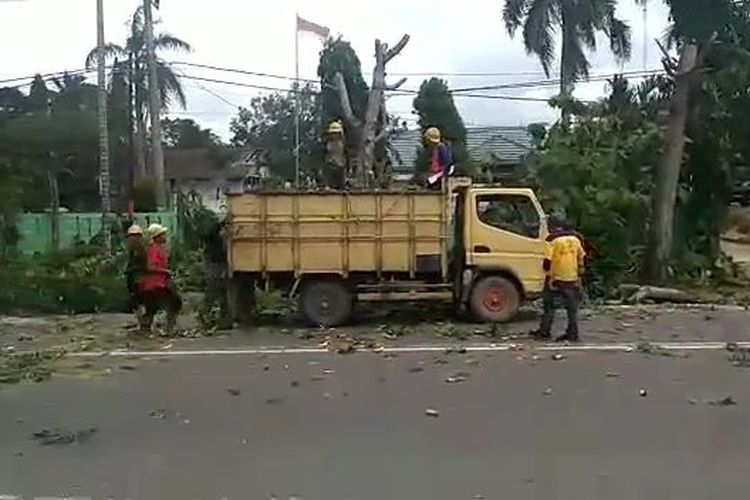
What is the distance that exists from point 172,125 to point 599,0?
142 ft

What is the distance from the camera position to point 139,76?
5062 centimetres

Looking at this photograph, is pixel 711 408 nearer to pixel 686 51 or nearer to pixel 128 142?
pixel 686 51

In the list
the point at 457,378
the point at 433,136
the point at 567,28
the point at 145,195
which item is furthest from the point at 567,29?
the point at 457,378

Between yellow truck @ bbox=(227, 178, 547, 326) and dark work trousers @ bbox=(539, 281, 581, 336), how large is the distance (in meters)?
1.51

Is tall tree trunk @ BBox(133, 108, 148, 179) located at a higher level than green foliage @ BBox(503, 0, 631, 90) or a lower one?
lower

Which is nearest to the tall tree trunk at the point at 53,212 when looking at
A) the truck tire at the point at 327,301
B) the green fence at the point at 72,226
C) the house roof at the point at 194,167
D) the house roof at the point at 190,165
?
the green fence at the point at 72,226

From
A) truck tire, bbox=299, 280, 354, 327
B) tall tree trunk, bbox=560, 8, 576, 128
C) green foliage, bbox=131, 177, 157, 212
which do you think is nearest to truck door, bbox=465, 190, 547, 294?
truck tire, bbox=299, 280, 354, 327

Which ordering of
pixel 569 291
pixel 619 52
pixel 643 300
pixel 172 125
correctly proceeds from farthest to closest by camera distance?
pixel 172 125, pixel 619 52, pixel 643 300, pixel 569 291

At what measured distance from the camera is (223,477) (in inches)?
315

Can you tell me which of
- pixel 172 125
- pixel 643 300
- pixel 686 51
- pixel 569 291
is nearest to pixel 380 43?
pixel 686 51

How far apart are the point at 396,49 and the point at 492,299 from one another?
18442 mm

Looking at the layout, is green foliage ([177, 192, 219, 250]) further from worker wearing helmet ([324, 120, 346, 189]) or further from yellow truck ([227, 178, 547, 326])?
worker wearing helmet ([324, 120, 346, 189])

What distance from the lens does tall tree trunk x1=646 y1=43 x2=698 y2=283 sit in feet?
87.5

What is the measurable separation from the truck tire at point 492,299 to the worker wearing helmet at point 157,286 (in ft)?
14.6
